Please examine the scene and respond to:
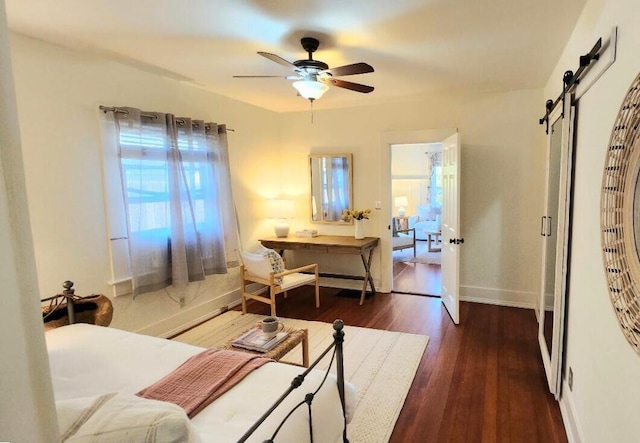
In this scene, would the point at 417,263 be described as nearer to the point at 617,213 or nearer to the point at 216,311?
the point at 216,311

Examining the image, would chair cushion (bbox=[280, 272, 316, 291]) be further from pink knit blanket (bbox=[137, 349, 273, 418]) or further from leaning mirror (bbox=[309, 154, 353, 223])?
pink knit blanket (bbox=[137, 349, 273, 418])

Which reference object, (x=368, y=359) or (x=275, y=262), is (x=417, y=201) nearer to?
(x=275, y=262)

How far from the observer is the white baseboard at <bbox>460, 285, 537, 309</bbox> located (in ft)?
13.9

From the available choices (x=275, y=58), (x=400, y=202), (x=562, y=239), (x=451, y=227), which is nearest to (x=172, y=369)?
(x=275, y=58)

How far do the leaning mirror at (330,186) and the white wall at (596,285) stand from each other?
299 cm

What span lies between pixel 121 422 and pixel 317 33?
241 centimetres

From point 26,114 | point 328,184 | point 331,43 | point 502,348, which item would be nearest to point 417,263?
point 328,184

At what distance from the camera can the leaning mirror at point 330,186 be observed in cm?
505

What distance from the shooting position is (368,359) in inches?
122

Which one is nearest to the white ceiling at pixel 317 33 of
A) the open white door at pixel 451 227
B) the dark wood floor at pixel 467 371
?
the open white door at pixel 451 227

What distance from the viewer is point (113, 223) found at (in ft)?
10.2

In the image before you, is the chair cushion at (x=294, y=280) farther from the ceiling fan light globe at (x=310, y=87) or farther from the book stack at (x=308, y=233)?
the ceiling fan light globe at (x=310, y=87)

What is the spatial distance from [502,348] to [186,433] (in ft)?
9.87

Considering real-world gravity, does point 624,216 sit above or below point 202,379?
above
